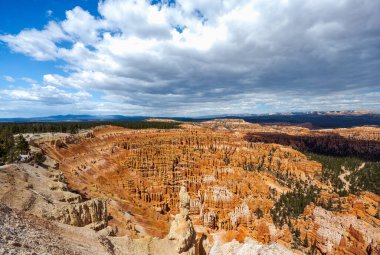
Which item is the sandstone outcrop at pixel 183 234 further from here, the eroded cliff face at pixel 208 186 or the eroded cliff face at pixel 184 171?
the eroded cliff face at pixel 184 171

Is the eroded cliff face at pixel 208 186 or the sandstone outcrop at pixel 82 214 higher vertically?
the sandstone outcrop at pixel 82 214

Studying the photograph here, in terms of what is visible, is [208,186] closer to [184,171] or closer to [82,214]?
[184,171]

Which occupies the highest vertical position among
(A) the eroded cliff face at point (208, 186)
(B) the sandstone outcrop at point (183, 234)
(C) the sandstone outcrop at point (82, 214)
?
(C) the sandstone outcrop at point (82, 214)

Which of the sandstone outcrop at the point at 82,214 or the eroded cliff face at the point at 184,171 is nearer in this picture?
the sandstone outcrop at the point at 82,214

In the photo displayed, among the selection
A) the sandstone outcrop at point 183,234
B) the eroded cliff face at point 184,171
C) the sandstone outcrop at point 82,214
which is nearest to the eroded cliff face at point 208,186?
the eroded cliff face at point 184,171

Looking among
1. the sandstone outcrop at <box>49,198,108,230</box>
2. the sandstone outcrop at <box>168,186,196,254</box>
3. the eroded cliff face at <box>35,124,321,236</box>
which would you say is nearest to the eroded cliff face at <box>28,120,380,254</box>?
the eroded cliff face at <box>35,124,321,236</box>

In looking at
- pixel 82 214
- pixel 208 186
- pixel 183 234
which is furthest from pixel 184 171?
pixel 82 214

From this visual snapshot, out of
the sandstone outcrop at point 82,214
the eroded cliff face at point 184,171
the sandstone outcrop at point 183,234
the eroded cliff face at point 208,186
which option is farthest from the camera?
the eroded cliff face at point 184,171

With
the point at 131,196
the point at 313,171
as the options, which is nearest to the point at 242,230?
the point at 131,196
